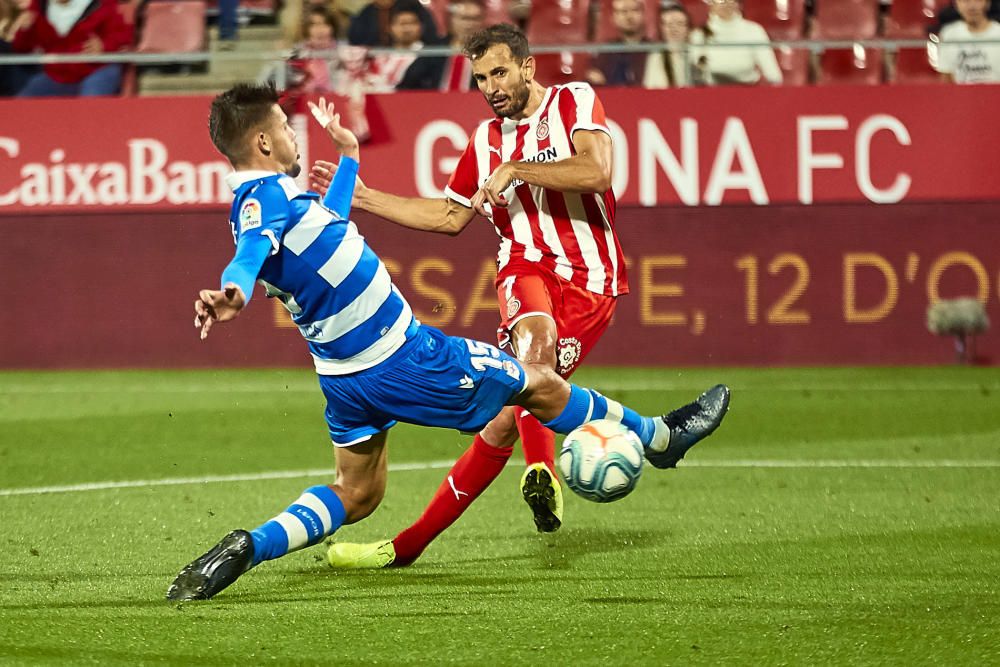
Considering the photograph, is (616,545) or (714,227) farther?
(714,227)

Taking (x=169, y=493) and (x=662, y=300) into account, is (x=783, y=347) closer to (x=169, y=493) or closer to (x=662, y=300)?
(x=662, y=300)

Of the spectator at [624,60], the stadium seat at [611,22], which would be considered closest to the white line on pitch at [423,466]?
the spectator at [624,60]

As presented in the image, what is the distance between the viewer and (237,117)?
481 cm

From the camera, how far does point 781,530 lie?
6148mm

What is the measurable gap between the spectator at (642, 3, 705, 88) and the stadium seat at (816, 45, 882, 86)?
989 mm

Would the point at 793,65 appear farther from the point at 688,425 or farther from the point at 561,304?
the point at 688,425

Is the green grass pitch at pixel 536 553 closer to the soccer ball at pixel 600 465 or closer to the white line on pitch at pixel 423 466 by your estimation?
the white line on pitch at pixel 423 466

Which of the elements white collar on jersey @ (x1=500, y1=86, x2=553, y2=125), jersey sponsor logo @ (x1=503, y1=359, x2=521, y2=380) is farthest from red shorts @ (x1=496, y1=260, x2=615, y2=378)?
jersey sponsor logo @ (x1=503, y1=359, x2=521, y2=380)

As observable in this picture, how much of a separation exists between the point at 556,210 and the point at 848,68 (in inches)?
283

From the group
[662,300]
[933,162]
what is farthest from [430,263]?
[933,162]

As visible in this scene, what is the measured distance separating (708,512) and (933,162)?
6.81 metres

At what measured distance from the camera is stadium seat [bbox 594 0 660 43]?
13453 mm

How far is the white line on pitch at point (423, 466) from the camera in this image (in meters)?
7.53

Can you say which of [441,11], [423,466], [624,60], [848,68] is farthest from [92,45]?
[423,466]
